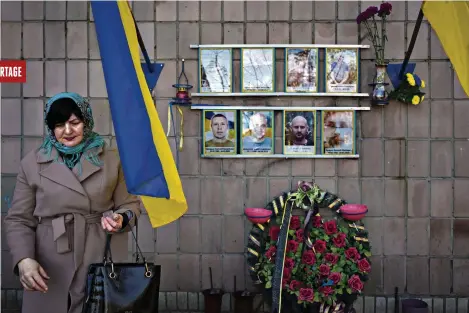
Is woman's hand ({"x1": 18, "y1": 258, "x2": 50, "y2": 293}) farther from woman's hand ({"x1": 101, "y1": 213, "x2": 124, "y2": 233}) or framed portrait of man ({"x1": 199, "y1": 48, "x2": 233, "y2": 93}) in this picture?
framed portrait of man ({"x1": 199, "y1": 48, "x2": 233, "y2": 93})

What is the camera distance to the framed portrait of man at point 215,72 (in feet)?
14.8

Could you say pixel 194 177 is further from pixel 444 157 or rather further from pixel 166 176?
pixel 444 157

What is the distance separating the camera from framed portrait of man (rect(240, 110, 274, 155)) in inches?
179

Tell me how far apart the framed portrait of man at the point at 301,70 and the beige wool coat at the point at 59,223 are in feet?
6.75

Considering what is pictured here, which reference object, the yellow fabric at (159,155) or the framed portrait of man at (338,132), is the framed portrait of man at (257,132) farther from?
the yellow fabric at (159,155)

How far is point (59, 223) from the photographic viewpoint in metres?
2.82

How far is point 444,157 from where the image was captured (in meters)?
4.54

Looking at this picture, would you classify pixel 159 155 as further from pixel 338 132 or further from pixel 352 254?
pixel 338 132

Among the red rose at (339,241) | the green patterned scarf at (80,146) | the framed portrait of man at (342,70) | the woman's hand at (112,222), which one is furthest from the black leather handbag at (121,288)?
the framed portrait of man at (342,70)

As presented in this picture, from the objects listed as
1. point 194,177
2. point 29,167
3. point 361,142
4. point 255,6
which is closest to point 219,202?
point 194,177

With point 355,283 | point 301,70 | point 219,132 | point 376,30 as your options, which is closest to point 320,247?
point 355,283

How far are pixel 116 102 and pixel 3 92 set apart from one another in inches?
93.0

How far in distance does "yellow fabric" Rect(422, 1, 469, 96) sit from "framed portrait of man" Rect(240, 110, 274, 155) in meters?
1.51

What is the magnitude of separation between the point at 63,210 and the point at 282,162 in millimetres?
2126
